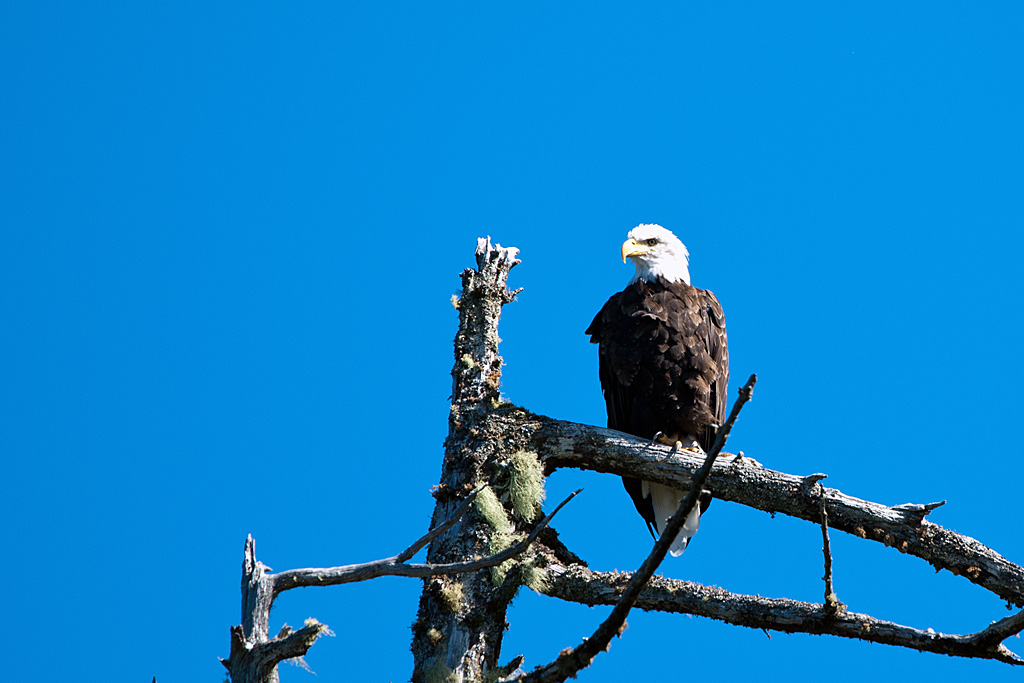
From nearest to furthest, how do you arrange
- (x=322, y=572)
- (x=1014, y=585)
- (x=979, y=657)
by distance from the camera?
(x=322, y=572) → (x=979, y=657) → (x=1014, y=585)

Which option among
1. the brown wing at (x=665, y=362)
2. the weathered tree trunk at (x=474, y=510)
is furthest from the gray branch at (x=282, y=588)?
the brown wing at (x=665, y=362)

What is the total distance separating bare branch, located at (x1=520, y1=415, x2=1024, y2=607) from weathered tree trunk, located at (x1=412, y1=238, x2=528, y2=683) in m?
0.31

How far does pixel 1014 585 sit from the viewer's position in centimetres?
423

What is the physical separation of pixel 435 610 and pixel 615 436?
4.38 ft

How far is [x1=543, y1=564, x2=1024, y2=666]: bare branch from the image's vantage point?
3.84 metres

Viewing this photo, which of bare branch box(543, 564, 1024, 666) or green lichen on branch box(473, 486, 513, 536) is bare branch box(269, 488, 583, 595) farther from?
green lichen on branch box(473, 486, 513, 536)

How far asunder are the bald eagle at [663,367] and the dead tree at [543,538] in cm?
55

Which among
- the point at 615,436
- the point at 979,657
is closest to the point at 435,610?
the point at 615,436

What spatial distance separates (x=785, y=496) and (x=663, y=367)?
1.21 m

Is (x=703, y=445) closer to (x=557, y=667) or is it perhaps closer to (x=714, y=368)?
(x=714, y=368)

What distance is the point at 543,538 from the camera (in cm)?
517

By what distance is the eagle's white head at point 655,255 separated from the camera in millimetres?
6188

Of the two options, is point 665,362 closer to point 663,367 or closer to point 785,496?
point 663,367

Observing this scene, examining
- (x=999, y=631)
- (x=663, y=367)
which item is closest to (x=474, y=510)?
(x=663, y=367)
